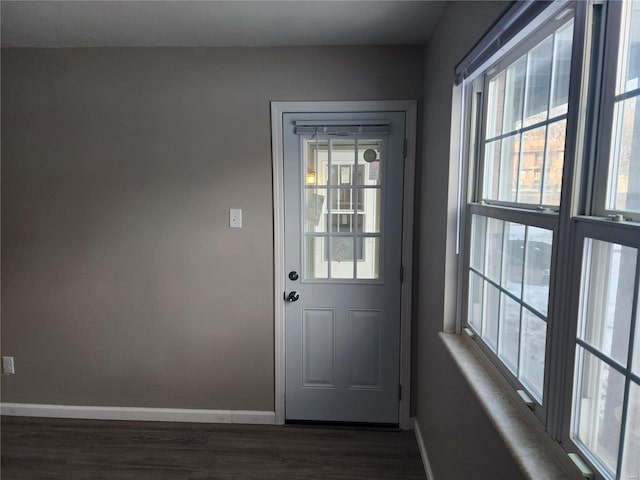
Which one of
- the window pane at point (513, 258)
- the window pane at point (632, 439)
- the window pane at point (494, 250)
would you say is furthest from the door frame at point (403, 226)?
the window pane at point (632, 439)

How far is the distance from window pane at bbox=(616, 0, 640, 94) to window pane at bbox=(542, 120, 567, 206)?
0.18 metres

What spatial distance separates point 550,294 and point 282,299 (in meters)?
1.77

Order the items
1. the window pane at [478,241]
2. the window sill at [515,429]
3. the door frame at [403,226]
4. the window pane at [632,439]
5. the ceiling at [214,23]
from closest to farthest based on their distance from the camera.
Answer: the window pane at [632,439]
the window sill at [515,429]
the window pane at [478,241]
the ceiling at [214,23]
the door frame at [403,226]

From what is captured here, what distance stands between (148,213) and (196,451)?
1.53 metres

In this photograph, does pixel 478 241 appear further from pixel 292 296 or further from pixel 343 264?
pixel 292 296

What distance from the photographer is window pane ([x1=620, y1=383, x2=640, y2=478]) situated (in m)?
0.75

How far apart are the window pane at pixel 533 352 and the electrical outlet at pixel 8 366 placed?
3.23m

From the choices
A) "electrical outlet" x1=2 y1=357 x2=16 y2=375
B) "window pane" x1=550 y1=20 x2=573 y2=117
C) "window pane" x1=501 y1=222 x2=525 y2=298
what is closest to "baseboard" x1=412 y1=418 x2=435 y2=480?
"window pane" x1=501 y1=222 x2=525 y2=298

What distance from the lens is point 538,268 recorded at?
113 centimetres

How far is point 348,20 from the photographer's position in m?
2.01

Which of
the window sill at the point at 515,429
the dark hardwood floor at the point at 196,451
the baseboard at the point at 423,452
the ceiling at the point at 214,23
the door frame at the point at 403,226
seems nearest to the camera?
the window sill at the point at 515,429

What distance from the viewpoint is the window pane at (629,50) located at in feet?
2.52

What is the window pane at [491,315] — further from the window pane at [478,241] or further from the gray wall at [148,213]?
the gray wall at [148,213]

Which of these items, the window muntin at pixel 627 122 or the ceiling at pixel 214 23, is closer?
the window muntin at pixel 627 122
